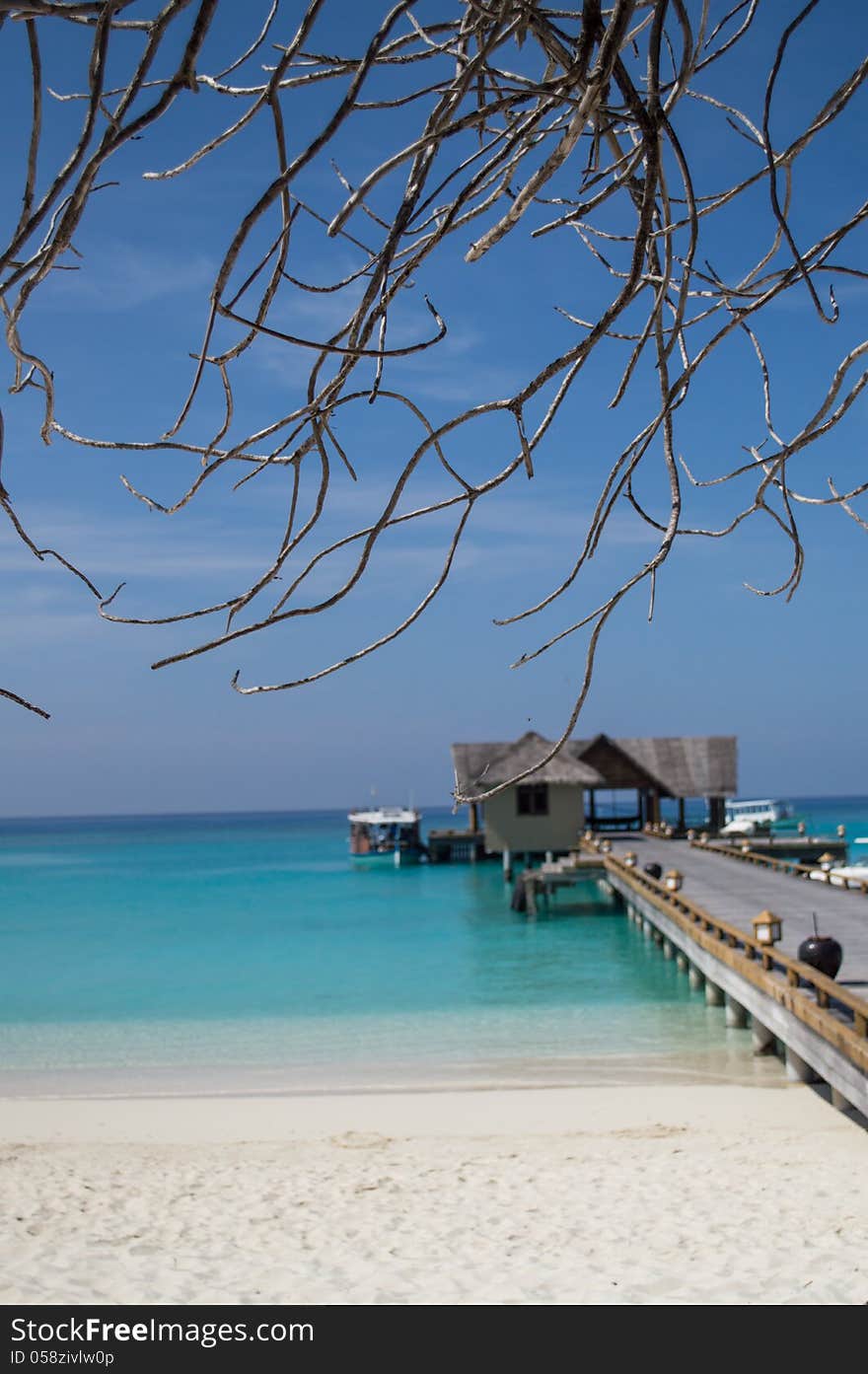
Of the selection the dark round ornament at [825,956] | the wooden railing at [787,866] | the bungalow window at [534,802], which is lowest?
the wooden railing at [787,866]

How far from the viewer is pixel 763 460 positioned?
1477 millimetres

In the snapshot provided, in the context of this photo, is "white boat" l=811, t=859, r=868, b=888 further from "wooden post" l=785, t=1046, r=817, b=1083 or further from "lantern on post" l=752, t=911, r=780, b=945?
"wooden post" l=785, t=1046, r=817, b=1083

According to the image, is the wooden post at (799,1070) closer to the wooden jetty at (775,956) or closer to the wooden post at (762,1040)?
the wooden jetty at (775,956)

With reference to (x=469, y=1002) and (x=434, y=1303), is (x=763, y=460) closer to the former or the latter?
(x=434, y=1303)

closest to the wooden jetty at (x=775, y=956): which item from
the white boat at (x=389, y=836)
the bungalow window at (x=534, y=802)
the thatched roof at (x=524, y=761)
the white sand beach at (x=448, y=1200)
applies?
the white sand beach at (x=448, y=1200)

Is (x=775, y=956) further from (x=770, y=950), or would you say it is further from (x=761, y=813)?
(x=761, y=813)

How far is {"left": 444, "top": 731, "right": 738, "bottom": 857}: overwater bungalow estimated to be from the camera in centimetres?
4150

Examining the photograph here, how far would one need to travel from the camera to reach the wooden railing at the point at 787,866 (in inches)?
768

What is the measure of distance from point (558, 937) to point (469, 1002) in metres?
8.64

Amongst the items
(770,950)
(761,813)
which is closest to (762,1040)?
(770,950)

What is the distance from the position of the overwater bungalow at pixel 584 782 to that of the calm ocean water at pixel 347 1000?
2.77 metres

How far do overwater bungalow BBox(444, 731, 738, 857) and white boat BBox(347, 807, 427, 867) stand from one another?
6.24 metres

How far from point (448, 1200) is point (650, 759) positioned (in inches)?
1545
